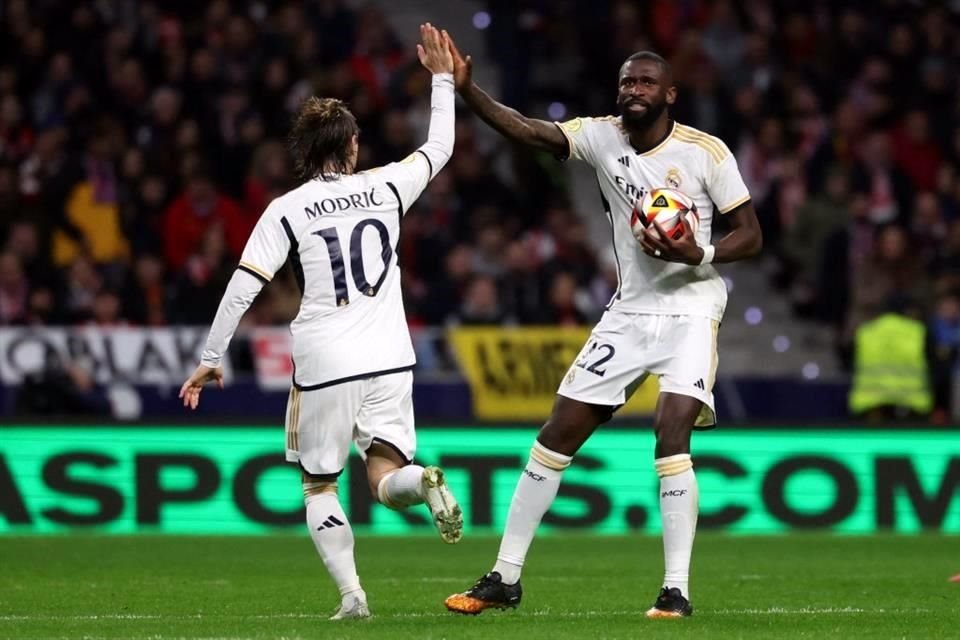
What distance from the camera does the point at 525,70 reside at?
819 inches

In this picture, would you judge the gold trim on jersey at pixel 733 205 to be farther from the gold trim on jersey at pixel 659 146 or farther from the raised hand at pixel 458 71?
the raised hand at pixel 458 71

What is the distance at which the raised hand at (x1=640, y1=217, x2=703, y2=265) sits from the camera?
26.9 feet

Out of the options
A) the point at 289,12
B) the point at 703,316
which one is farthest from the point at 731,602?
the point at 289,12

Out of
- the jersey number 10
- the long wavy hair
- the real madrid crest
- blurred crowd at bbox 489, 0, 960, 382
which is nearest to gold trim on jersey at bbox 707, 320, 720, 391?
the real madrid crest

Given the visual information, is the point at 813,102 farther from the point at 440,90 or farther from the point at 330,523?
the point at 330,523

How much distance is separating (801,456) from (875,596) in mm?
5227

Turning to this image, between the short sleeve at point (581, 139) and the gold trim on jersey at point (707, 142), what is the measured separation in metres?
0.40

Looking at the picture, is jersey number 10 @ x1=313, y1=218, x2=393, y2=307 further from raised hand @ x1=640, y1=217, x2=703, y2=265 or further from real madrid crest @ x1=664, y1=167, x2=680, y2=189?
real madrid crest @ x1=664, y1=167, x2=680, y2=189

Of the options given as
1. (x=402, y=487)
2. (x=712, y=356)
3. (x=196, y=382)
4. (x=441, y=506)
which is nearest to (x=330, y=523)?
(x=402, y=487)

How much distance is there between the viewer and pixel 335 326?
8234mm

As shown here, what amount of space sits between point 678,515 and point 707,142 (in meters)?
1.60

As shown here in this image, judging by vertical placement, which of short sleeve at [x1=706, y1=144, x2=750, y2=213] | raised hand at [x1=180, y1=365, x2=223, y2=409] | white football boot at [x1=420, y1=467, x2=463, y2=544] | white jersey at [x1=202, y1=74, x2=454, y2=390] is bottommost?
white football boot at [x1=420, y1=467, x2=463, y2=544]

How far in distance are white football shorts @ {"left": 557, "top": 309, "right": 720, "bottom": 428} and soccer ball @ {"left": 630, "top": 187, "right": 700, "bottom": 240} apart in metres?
0.43

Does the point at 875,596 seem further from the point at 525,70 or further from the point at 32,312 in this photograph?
the point at 525,70
